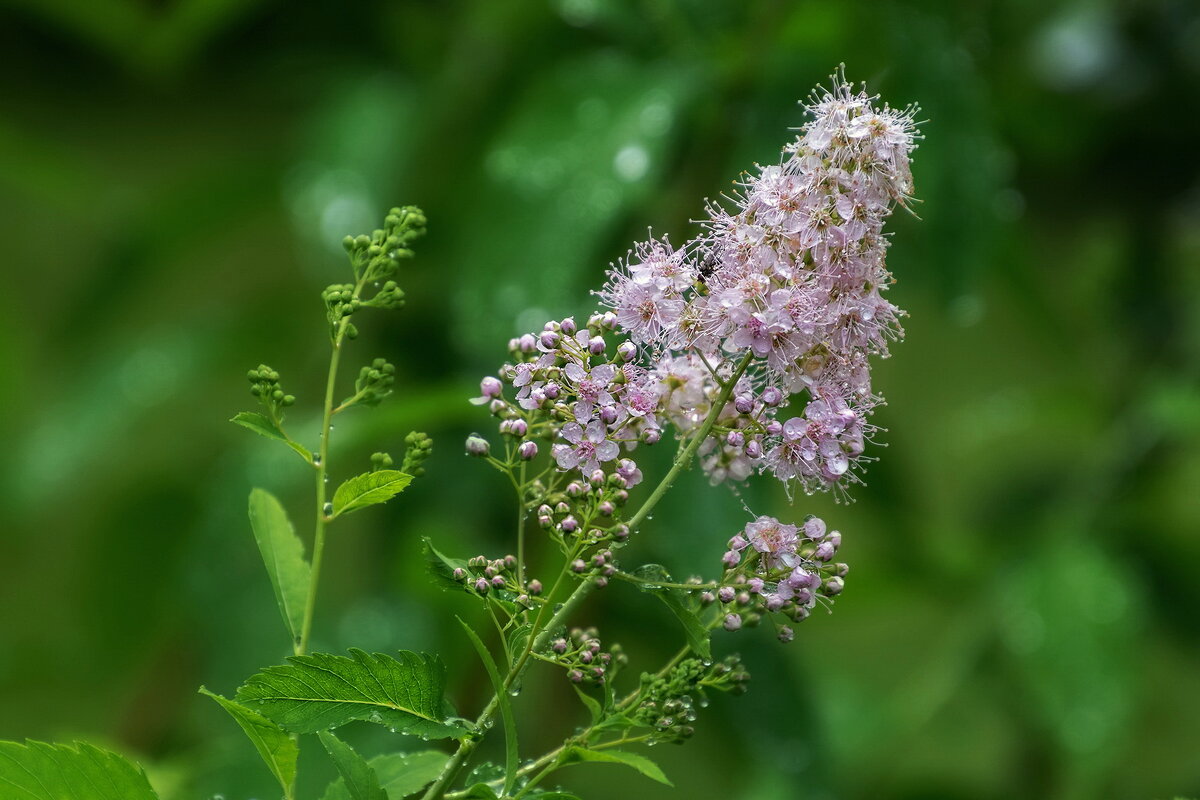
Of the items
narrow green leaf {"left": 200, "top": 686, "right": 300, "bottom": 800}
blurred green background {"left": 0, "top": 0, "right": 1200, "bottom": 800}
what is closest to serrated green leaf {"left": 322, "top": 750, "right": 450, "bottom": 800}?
narrow green leaf {"left": 200, "top": 686, "right": 300, "bottom": 800}

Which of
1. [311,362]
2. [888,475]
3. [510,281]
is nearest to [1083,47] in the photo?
[888,475]

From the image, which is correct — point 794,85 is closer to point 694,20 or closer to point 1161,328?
point 694,20

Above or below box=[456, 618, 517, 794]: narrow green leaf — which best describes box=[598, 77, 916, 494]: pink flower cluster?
above

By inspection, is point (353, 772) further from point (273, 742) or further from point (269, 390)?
point (269, 390)

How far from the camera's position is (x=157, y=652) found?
71.9 inches

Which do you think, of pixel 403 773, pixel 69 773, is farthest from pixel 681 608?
pixel 69 773

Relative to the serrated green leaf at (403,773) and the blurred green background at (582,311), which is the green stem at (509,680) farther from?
the blurred green background at (582,311)

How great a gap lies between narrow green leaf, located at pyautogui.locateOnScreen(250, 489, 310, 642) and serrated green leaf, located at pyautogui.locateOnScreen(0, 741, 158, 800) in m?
0.09

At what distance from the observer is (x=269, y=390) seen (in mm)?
520

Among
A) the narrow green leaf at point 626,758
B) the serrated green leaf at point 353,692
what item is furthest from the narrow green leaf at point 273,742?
the narrow green leaf at point 626,758

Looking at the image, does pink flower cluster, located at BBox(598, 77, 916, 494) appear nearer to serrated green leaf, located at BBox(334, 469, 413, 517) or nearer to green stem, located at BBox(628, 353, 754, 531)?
green stem, located at BBox(628, 353, 754, 531)

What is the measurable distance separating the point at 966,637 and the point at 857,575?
19cm

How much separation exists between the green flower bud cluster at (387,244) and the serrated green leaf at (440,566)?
5.3 inches

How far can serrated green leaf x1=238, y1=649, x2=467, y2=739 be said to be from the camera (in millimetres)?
456
